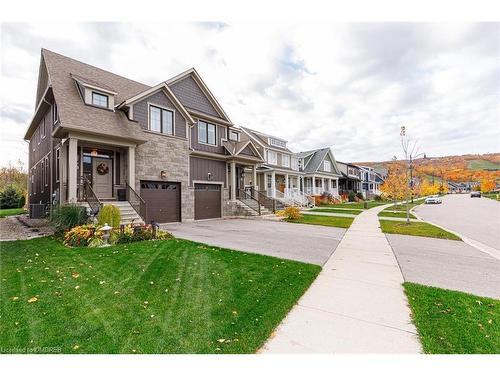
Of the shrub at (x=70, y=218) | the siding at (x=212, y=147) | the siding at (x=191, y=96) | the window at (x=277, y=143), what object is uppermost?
the siding at (x=191, y=96)

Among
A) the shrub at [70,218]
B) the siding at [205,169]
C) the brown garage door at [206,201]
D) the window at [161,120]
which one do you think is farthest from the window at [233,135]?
the shrub at [70,218]

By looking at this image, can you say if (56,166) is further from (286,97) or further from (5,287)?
(286,97)

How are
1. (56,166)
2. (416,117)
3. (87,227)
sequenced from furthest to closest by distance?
(416,117) < (56,166) < (87,227)

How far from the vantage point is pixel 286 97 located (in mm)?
20562

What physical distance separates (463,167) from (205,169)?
15055cm

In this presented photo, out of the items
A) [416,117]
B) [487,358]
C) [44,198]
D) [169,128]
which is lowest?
[487,358]

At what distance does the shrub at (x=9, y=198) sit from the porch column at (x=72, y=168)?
26101 mm

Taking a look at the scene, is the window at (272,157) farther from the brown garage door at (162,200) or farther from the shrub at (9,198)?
the shrub at (9,198)

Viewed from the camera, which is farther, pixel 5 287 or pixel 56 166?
pixel 56 166

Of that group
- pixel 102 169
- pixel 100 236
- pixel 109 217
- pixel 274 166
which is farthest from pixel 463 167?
pixel 100 236

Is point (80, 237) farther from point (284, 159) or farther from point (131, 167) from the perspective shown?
point (284, 159)

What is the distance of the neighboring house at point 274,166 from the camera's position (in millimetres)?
26223

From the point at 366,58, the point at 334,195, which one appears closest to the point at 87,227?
the point at 366,58

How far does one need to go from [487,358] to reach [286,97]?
66.3 feet
